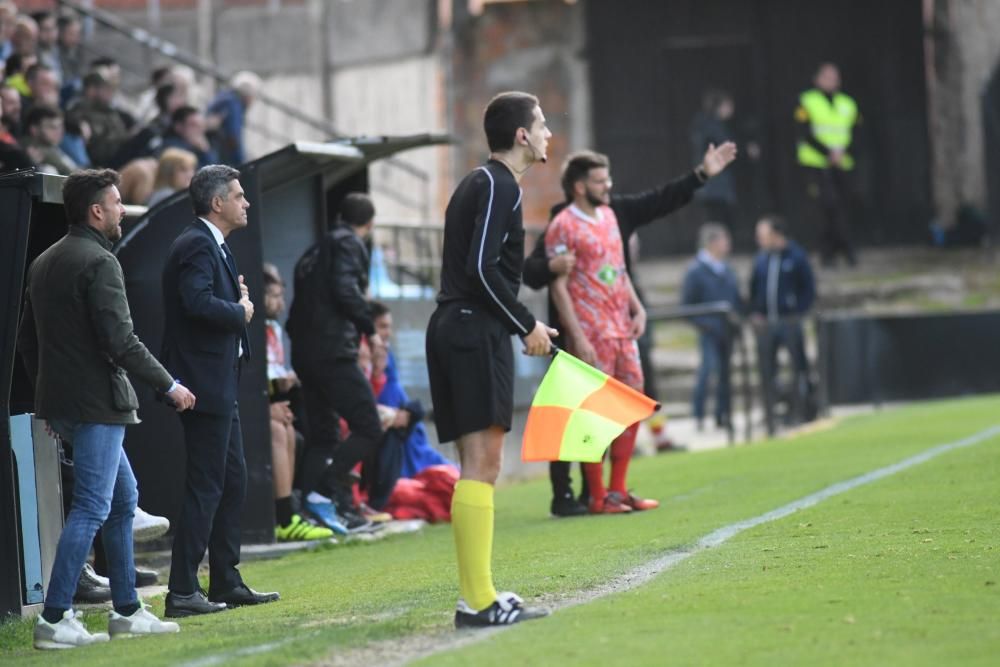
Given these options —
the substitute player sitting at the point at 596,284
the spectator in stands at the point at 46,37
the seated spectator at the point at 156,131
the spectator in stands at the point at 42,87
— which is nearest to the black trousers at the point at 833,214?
the seated spectator at the point at 156,131

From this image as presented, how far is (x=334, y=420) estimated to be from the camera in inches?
512

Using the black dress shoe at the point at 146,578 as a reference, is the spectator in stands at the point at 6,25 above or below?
above

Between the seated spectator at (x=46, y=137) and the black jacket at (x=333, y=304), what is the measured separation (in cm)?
300

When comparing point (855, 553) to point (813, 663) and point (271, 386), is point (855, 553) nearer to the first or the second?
point (813, 663)

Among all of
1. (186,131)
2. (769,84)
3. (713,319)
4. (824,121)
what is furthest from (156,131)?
(769,84)

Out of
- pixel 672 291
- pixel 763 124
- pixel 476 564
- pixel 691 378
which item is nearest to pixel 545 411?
pixel 476 564

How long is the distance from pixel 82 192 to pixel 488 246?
1922mm

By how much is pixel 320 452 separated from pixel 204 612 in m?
3.94

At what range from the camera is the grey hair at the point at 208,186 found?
930 cm

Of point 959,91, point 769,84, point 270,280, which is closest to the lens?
point 270,280

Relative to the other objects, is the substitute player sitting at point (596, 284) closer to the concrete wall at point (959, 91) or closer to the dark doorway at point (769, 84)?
the dark doorway at point (769, 84)

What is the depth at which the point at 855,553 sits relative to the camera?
9.14m

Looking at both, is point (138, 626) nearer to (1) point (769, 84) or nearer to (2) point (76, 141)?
(2) point (76, 141)

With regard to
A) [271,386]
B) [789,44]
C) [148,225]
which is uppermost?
[789,44]
